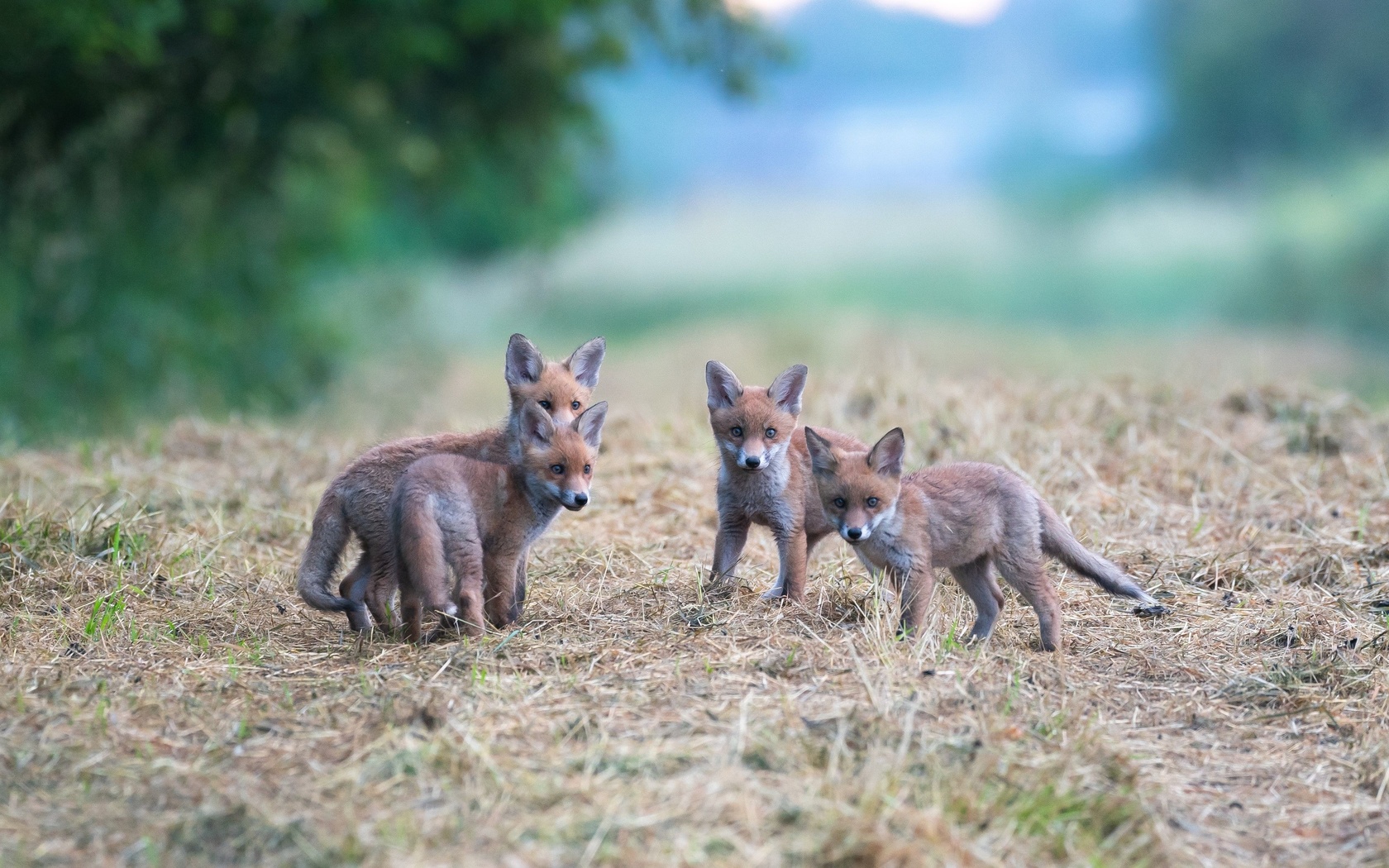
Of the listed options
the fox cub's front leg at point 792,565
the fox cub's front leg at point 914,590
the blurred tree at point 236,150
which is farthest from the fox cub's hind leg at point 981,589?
the blurred tree at point 236,150

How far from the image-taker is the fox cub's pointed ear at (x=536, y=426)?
19.5 feet

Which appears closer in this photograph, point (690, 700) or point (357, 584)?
point (690, 700)

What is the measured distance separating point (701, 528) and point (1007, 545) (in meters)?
2.45

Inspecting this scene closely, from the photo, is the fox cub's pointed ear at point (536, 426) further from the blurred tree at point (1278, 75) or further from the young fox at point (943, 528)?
the blurred tree at point (1278, 75)

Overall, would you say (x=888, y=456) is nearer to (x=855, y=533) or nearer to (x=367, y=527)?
(x=855, y=533)

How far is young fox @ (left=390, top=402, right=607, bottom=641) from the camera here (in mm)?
5383

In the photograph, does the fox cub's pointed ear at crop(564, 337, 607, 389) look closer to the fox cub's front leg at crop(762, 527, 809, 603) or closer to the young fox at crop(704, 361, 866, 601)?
the young fox at crop(704, 361, 866, 601)

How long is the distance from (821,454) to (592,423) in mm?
1091

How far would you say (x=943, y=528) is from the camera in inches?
229

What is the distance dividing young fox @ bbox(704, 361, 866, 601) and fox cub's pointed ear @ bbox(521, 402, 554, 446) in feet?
2.86

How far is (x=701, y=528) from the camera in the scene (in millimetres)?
7863

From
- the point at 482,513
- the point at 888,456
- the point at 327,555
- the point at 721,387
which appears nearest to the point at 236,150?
the point at 721,387

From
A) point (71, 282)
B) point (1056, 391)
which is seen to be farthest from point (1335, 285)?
point (71, 282)

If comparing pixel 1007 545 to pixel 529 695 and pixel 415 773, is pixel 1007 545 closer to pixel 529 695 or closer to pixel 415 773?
pixel 529 695
